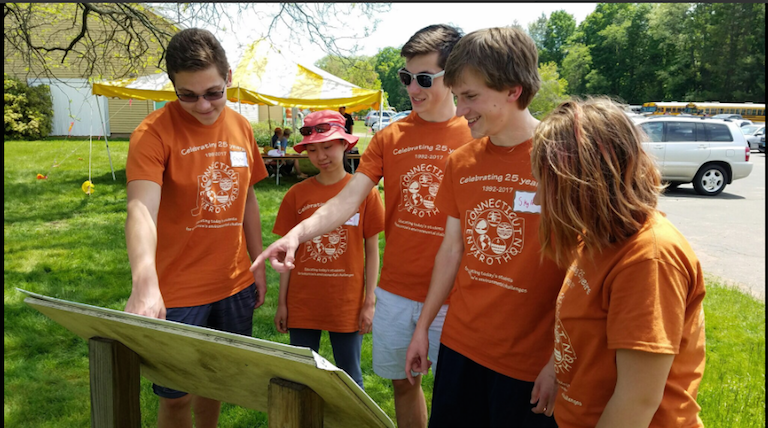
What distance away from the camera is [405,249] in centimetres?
233

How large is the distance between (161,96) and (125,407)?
37.0ft

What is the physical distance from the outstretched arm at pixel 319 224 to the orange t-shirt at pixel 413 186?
0.10 meters

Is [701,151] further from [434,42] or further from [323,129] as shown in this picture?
[434,42]

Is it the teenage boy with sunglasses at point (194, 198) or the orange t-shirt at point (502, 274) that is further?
the teenage boy with sunglasses at point (194, 198)

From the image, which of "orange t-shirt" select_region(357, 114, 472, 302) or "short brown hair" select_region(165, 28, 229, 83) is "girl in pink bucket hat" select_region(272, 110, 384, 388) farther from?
"short brown hair" select_region(165, 28, 229, 83)

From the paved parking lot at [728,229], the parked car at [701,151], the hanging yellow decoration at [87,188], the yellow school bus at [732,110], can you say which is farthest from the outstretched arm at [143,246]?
the yellow school bus at [732,110]

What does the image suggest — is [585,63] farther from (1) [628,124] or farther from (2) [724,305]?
(1) [628,124]

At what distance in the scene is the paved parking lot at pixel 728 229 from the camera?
21.8ft

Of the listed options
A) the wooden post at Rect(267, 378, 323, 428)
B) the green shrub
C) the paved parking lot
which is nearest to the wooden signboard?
the wooden post at Rect(267, 378, 323, 428)

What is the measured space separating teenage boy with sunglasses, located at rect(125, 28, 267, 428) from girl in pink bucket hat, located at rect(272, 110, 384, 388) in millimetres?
361

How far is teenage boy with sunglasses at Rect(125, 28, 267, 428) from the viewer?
2.05m

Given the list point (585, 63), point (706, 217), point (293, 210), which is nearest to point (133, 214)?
point (293, 210)

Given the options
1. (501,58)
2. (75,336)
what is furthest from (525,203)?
(75,336)

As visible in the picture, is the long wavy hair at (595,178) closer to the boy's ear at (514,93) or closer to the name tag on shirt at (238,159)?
the boy's ear at (514,93)
